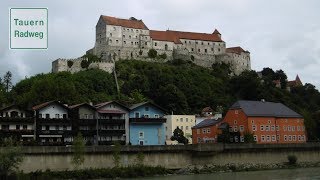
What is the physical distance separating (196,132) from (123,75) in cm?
3981

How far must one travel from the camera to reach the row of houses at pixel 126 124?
6775cm

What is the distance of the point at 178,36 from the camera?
489ft

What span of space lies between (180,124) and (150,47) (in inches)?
1935

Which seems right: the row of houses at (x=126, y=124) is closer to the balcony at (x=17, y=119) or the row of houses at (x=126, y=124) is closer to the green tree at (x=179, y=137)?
the balcony at (x=17, y=119)

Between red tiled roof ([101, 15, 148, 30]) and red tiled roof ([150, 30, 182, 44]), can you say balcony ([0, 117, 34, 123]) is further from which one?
red tiled roof ([150, 30, 182, 44])

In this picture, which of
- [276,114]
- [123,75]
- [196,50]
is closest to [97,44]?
[123,75]

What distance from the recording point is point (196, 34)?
153875 mm

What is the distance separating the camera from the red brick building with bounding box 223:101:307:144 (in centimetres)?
7712

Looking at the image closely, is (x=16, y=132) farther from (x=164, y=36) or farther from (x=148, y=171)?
(x=164, y=36)

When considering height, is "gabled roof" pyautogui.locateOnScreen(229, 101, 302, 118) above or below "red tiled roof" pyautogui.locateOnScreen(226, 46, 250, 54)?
below

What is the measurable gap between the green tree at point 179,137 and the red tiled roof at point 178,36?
5828 centimetres

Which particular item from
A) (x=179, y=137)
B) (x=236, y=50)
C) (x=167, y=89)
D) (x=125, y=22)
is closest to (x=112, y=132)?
(x=179, y=137)

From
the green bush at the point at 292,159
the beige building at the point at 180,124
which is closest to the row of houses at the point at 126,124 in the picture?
the beige building at the point at 180,124

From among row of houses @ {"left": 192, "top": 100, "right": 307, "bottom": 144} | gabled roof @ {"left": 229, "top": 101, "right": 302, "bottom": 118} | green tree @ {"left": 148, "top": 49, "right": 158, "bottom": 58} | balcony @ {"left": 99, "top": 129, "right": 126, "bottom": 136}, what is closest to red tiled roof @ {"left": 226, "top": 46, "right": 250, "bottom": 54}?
green tree @ {"left": 148, "top": 49, "right": 158, "bottom": 58}
